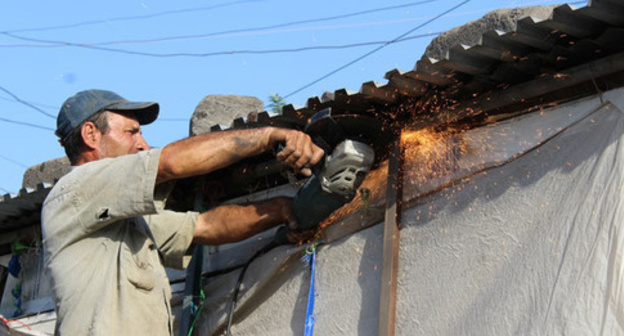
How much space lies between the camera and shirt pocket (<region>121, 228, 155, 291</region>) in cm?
404

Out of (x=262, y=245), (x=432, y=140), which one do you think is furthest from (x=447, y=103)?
(x=262, y=245)

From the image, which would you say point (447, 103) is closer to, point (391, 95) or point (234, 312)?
point (391, 95)

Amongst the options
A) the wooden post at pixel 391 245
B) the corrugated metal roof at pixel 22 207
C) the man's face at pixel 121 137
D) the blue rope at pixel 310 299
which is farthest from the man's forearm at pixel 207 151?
the corrugated metal roof at pixel 22 207

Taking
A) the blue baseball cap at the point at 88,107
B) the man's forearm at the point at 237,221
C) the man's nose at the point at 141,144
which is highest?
the blue baseball cap at the point at 88,107

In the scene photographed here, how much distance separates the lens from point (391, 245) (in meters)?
4.25

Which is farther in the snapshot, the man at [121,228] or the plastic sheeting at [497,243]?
the man at [121,228]

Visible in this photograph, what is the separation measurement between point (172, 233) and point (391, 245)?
119 centimetres

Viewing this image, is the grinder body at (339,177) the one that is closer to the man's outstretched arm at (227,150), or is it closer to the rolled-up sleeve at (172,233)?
the man's outstretched arm at (227,150)

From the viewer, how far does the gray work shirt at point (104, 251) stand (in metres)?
3.88

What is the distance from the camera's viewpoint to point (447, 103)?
4336 mm

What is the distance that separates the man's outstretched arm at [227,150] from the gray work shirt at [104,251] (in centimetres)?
10

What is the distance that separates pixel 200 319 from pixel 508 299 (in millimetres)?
2246

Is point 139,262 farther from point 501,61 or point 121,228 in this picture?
point 501,61

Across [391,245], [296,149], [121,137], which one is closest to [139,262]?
[121,137]
